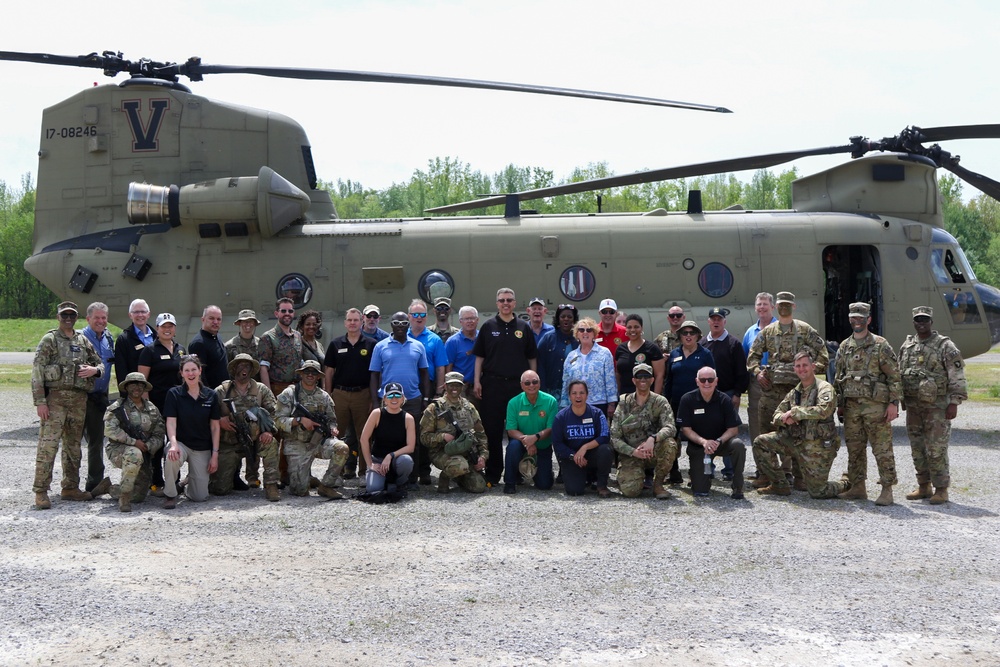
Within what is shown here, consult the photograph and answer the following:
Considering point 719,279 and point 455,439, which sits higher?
point 719,279

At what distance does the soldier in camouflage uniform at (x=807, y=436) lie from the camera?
865cm

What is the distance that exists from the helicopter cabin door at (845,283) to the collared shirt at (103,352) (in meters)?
9.81

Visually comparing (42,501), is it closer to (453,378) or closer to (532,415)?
(453,378)

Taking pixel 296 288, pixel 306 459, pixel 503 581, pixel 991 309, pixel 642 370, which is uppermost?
pixel 296 288

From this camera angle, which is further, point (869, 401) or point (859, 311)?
point (859, 311)

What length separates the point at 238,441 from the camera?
892cm

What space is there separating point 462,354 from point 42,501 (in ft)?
13.9

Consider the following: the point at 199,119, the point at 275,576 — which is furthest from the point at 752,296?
the point at 275,576

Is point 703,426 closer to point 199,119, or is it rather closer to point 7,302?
point 199,119

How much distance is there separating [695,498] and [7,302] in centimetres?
6754

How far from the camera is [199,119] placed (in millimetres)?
14328

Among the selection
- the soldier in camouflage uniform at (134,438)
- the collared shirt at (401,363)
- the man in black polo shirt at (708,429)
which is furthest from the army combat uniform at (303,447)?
the man in black polo shirt at (708,429)

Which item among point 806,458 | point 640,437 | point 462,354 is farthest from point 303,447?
point 806,458

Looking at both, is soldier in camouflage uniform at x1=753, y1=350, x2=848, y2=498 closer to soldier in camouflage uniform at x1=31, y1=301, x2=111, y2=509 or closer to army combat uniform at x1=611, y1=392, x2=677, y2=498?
army combat uniform at x1=611, y1=392, x2=677, y2=498
